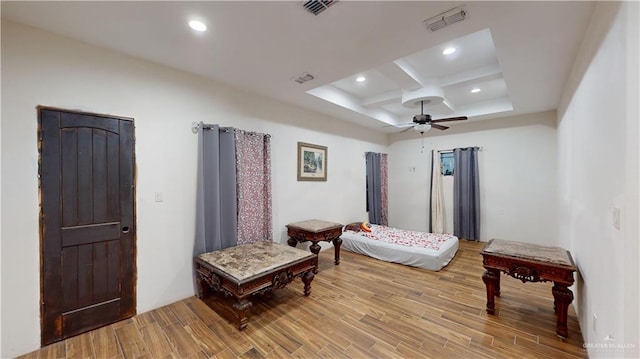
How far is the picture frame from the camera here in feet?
13.8

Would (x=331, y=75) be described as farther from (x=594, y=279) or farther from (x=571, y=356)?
(x=571, y=356)

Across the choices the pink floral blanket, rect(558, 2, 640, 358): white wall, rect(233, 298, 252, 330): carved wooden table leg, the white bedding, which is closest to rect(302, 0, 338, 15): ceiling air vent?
rect(558, 2, 640, 358): white wall

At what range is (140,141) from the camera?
2.50m

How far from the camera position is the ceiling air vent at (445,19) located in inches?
70.5

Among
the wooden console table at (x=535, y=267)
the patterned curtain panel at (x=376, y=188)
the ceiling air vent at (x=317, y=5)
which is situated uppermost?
the ceiling air vent at (x=317, y=5)

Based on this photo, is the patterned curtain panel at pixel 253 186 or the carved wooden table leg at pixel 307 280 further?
the patterned curtain panel at pixel 253 186

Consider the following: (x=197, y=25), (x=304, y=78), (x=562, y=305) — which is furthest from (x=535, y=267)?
(x=197, y=25)

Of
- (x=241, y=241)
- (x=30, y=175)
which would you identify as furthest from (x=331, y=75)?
(x=30, y=175)

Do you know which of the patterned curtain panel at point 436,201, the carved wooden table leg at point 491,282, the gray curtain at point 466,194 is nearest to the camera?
the carved wooden table leg at point 491,282

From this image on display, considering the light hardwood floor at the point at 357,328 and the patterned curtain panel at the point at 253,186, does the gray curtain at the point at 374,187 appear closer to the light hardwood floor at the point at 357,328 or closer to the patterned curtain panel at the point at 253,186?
the light hardwood floor at the point at 357,328

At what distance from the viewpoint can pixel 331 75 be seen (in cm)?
294

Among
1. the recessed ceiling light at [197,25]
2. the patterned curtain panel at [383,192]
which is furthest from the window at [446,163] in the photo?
the recessed ceiling light at [197,25]

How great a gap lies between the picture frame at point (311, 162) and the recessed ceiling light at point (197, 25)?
7.71ft

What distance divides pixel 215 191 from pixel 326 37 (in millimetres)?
2076
